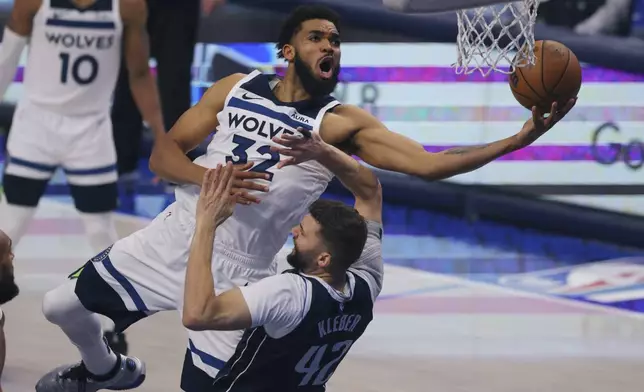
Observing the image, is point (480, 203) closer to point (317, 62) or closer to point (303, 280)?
point (317, 62)

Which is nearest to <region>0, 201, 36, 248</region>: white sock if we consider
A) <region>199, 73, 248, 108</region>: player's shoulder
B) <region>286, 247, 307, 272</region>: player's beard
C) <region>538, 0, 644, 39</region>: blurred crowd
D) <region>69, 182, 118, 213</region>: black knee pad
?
<region>69, 182, 118, 213</region>: black knee pad

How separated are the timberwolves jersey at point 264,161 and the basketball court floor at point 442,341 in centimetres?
130

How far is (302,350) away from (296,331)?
0.11 metres

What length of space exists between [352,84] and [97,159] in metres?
3.42

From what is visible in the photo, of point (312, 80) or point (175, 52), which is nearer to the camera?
point (312, 80)

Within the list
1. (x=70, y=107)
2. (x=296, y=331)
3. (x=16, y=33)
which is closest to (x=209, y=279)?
(x=296, y=331)

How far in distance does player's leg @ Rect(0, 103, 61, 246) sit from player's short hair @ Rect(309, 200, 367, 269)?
8.02 feet

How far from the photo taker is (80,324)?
18.8ft

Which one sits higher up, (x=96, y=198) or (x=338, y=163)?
(x=338, y=163)

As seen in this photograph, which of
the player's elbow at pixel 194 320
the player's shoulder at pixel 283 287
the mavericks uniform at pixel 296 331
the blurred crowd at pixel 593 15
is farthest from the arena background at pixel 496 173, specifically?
the player's elbow at pixel 194 320

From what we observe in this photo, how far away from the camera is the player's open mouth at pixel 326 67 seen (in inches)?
215

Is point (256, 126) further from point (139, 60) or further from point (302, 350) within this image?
point (139, 60)

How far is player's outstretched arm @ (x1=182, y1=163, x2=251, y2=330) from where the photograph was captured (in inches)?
179

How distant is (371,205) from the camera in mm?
5504
